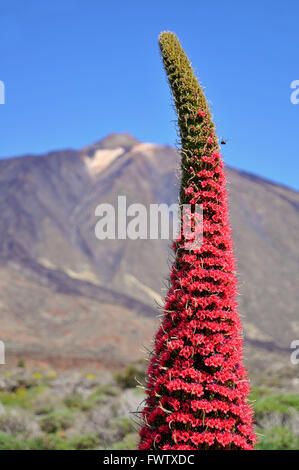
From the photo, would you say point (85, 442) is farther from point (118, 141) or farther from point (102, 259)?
point (118, 141)

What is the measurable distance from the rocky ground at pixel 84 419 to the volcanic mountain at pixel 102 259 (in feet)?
65.6

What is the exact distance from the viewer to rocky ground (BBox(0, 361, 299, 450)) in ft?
35.8

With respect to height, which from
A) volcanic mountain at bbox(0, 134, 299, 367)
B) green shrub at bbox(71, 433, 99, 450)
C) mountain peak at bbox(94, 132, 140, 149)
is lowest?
green shrub at bbox(71, 433, 99, 450)

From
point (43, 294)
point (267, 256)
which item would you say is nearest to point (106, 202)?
point (267, 256)

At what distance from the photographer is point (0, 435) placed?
10.5 m

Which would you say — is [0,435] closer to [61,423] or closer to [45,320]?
[61,423]

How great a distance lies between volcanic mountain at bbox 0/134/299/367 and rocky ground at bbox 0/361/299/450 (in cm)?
1998

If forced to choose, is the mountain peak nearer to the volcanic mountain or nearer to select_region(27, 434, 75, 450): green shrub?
the volcanic mountain

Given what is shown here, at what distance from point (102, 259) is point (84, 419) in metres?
93.5

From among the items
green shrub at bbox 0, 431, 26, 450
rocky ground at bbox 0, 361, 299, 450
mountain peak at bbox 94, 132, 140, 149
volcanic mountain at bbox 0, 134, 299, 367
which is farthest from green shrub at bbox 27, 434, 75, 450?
mountain peak at bbox 94, 132, 140, 149

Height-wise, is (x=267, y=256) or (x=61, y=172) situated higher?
(x=61, y=172)

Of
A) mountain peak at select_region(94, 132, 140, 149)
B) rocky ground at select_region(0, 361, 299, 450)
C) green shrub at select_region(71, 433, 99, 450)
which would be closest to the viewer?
rocky ground at select_region(0, 361, 299, 450)

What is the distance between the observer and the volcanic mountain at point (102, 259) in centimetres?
6531
